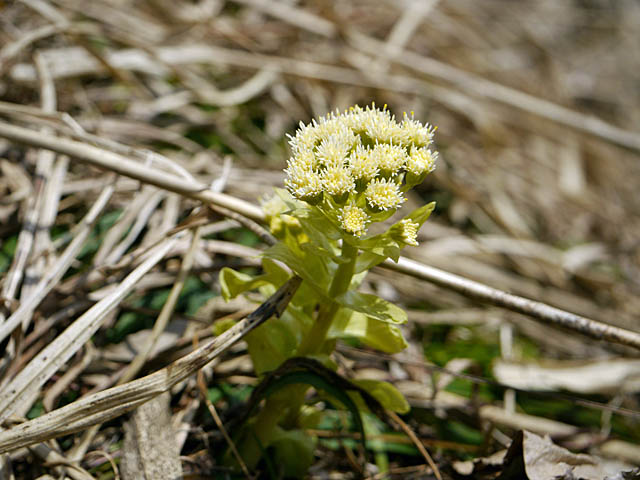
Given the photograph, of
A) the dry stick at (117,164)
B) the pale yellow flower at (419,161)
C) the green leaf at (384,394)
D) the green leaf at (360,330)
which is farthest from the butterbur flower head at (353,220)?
the dry stick at (117,164)

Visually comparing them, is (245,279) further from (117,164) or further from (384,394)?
(117,164)

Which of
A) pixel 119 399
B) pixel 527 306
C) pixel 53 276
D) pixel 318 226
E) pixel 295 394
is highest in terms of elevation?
pixel 527 306

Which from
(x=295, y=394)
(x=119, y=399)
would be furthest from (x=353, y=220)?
(x=119, y=399)

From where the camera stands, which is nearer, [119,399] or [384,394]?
[119,399]

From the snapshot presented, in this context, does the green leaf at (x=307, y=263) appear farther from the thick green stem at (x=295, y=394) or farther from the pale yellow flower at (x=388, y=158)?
the pale yellow flower at (x=388, y=158)

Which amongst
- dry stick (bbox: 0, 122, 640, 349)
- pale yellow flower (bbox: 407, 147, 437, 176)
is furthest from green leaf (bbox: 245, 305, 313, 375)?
pale yellow flower (bbox: 407, 147, 437, 176)

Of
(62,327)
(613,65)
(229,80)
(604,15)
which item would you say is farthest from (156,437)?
(604,15)
